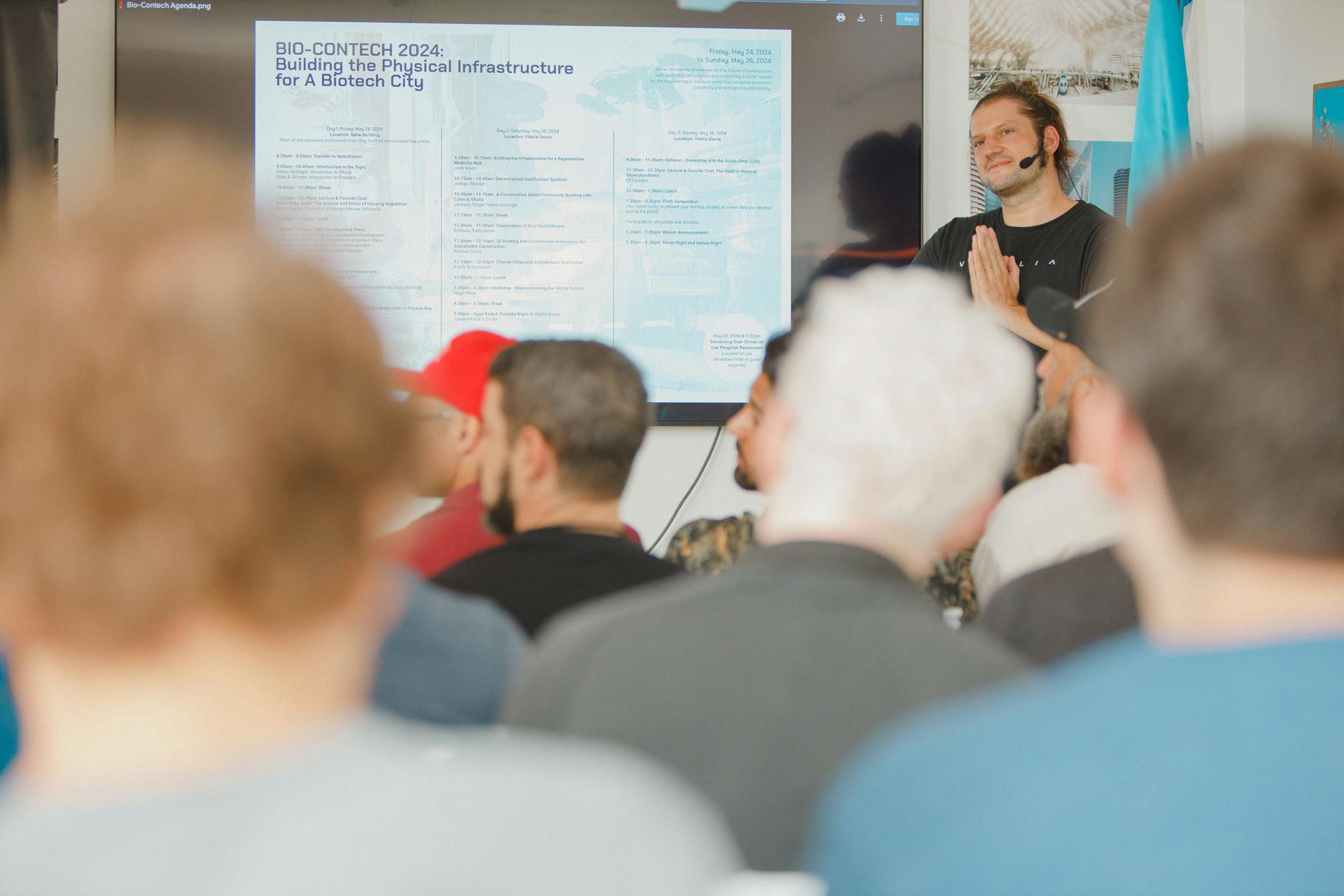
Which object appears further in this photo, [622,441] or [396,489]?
[622,441]

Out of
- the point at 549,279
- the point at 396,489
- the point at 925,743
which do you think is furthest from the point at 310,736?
the point at 549,279

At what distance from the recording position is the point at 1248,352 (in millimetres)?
627

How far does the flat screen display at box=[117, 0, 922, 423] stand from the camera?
147 inches

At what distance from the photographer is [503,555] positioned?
173 cm

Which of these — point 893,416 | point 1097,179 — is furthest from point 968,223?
point 893,416

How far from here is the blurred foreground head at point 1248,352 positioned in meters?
0.62

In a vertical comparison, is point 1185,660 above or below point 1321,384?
below

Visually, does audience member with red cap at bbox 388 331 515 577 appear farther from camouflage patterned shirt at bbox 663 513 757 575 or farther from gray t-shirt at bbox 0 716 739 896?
gray t-shirt at bbox 0 716 739 896

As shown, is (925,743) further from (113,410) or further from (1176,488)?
(113,410)

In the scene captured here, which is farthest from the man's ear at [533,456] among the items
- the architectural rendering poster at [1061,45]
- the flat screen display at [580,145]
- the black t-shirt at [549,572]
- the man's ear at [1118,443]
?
the architectural rendering poster at [1061,45]

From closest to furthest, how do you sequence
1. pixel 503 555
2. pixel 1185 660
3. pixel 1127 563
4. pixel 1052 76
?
pixel 1185 660
pixel 1127 563
pixel 503 555
pixel 1052 76

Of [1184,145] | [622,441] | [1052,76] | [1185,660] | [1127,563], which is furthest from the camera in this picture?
[1052,76]

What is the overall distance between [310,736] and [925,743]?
0.33m

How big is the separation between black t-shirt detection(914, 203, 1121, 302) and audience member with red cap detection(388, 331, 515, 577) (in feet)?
5.23
